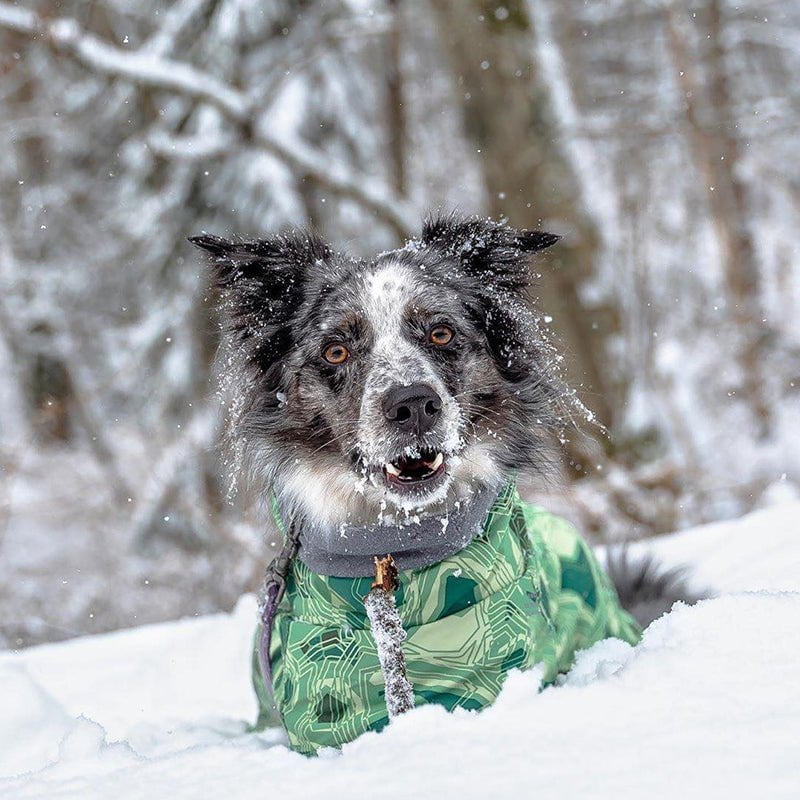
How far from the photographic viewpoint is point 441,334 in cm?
356

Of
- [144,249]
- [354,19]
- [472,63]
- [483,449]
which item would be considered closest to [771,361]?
[472,63]

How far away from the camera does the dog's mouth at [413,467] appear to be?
315 cm

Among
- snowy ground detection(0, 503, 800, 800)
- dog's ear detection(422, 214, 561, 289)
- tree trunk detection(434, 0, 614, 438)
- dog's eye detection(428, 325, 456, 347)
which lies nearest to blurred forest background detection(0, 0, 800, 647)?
tree trunk detection(434, 0, 614, 438)

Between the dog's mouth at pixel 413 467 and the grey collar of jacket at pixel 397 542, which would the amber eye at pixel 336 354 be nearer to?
the dog's mouth at pixel 413 467

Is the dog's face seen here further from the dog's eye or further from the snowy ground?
the snowy ground

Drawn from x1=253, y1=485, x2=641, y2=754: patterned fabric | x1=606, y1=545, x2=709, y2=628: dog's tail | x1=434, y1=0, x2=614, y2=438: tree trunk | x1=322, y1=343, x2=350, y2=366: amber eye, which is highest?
x1=434, y1=0, x2=614, y2=438: tree trunk

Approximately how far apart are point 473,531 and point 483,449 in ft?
1.57

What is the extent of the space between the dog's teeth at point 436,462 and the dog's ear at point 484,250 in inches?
37.2

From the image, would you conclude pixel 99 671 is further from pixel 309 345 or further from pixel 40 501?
pixel 40 501

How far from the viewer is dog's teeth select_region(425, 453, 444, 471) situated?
3160mm

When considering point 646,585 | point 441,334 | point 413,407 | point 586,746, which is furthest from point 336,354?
point 586,746

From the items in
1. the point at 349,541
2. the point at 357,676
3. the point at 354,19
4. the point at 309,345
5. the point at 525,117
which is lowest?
the point at 357,676

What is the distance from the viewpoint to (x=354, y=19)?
9.20 metres

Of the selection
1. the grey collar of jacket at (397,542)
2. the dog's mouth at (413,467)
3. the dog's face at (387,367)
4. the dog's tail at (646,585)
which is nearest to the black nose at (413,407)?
the dog's face at (387,367)
